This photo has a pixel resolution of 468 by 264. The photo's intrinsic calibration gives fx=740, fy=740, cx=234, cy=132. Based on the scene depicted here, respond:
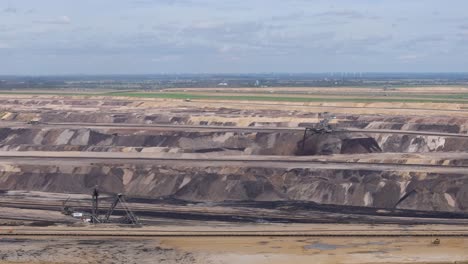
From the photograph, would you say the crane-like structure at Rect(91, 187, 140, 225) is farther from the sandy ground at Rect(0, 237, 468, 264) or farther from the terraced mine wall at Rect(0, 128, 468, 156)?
the terraced mine wall at Rect(0, 128, 468, 156)

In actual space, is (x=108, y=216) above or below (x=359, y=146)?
below

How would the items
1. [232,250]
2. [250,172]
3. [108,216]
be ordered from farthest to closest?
[250,172] < [108,216] < [232,250]

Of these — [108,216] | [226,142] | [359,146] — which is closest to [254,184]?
[108,216]

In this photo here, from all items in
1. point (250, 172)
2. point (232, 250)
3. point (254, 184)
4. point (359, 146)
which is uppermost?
point (359, 146)

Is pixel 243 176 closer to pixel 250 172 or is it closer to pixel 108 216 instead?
pixel 250 172

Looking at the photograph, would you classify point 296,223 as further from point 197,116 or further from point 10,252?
point 197,116

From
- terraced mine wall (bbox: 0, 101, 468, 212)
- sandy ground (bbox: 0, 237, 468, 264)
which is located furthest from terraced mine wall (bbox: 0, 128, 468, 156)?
sandy ground (bbox: 0, 237, 468, 264)

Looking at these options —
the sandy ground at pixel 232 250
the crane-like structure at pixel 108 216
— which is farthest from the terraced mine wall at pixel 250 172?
the sandy ground at pixel 232 250

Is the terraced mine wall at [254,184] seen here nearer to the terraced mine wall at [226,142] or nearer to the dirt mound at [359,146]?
the terraced mine wall at [226,142]

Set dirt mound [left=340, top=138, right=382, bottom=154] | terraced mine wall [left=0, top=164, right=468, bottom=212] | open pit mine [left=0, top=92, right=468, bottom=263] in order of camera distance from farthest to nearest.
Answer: dirt mound [left=340, top=138, right=382, bottom=154] → terraced mine wall [left=0, top=164, right=468, bottom=212] → open pit mine [left=0, top=92, right=468, bottom=263]
